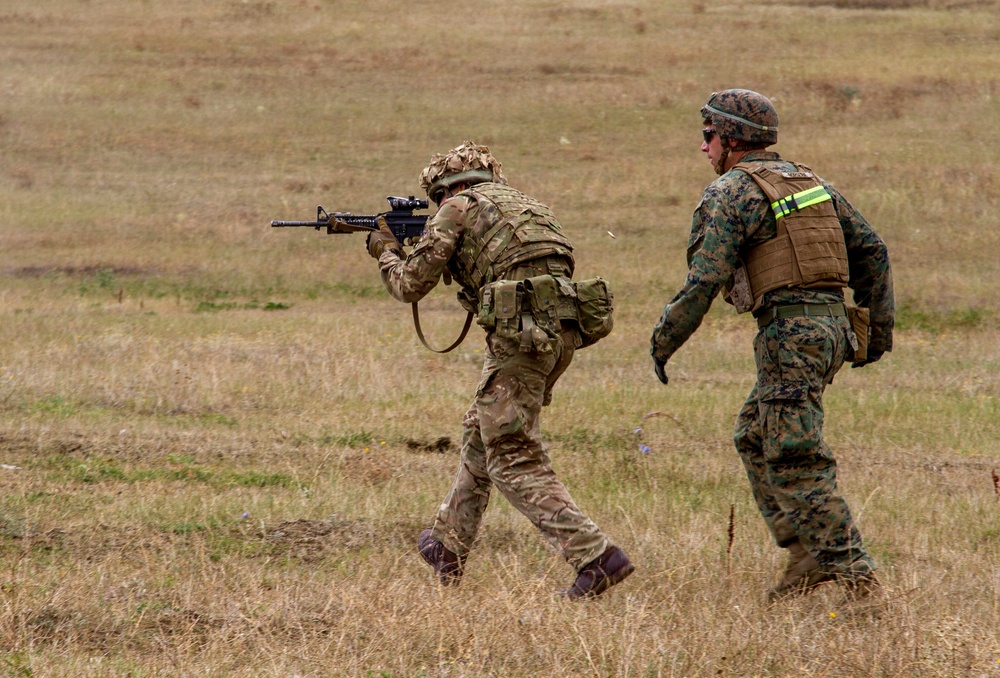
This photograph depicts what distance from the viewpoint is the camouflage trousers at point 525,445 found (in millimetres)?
4906

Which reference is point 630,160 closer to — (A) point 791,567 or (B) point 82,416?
(B) point 82,416

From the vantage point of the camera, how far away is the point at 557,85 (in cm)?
2612

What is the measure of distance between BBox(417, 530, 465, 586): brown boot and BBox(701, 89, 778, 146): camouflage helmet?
2190 mm

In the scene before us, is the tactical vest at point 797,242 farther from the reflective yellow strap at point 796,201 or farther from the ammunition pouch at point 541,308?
the ammunition pouch at point 541,308

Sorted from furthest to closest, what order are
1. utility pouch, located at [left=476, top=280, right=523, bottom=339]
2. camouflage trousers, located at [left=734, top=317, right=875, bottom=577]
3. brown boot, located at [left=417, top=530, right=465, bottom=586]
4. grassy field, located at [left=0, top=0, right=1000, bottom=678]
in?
brown boot, located at [left=417, top=530, right=465, bottom=586] < utility pouch, located at [left=476, top=280, right=523, bottom=339] < camouflage trousers, located at [left=734, top=317, right=875, bottom=577] < grassy field, located at [left=0, top=0, right=1000, bottom=678]

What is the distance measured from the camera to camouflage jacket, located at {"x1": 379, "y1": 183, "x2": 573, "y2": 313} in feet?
16.5

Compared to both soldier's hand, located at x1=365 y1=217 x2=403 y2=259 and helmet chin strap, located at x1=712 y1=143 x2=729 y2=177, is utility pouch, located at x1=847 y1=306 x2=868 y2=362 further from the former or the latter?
soldier's hand, located at x1=365 y1=217 x2=403 y2=259

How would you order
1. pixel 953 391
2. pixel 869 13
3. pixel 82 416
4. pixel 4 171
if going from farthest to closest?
pixel 869 13 < pixel 4 171 < pixel 953 391 < pixel 82 416

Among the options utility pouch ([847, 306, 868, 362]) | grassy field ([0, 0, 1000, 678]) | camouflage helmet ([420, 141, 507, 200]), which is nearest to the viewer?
grassy field ([0, 0, 1000, 678])

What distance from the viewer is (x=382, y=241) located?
5.70 m

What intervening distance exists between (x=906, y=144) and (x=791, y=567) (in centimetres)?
1855

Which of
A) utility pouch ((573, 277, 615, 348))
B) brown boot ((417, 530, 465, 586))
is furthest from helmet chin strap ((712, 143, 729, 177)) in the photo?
brown boot ((417, 530, 465, 586))

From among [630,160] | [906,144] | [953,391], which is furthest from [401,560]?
[906,144]

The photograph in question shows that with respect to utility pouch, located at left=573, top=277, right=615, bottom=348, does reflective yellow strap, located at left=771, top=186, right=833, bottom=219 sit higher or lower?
higher
